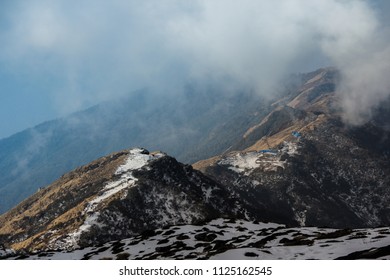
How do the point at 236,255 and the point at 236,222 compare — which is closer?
the point at 236,255

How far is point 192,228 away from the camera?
92.9 meters
